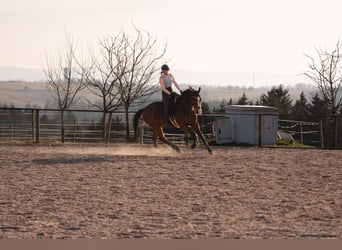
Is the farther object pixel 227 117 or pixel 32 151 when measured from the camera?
pixel 227 117

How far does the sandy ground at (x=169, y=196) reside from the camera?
719cm

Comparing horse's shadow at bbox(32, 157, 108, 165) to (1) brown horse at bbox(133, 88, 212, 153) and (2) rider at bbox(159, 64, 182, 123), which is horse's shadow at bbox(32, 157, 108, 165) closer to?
(1) brown horse at bbox(133, 88, 212, 153)

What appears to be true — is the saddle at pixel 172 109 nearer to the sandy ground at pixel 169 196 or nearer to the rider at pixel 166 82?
the rider at pixel 166 82

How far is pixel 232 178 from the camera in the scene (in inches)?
462

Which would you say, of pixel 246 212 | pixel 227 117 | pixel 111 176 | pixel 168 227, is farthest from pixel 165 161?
pixel 227 117

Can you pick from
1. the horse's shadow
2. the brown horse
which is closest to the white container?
the brown horse

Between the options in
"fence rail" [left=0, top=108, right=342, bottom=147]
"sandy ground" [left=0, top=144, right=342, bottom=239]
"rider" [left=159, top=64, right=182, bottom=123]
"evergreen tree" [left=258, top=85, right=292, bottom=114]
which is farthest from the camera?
"evergreen tree" [left=258, top=85, right=292, bottom=114]

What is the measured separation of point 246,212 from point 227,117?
1591cm

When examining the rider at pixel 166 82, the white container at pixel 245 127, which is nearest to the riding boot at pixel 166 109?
the rider at pixel 166 82

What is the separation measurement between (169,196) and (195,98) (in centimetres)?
623

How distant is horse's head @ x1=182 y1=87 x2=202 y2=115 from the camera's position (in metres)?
15.5

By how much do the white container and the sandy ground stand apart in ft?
23.0

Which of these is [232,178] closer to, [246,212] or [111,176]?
[111,176]

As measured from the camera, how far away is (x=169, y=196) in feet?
31.6
